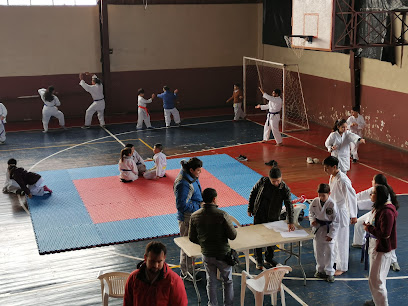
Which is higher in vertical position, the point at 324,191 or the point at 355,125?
the point at 324,191

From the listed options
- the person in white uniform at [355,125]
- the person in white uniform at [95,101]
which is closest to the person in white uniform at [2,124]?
the person in white uniform at [95,101]

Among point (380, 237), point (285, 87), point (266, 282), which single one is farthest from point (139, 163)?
point (285, 87)

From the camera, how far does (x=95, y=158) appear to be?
55.5 feet

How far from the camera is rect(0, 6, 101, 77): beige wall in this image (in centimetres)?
2161

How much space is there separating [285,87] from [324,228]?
1315cm

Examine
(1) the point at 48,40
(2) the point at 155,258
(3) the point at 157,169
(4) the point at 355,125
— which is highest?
(1) the point at 48,40

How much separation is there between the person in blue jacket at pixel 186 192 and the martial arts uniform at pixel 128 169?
18.0 feet

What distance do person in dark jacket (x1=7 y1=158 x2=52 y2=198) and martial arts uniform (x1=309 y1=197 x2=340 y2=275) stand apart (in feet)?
23.4

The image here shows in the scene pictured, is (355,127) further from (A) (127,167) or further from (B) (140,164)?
(A) (127,167)

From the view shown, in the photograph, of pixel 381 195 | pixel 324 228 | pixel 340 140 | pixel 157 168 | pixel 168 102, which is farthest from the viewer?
pixel 168 102

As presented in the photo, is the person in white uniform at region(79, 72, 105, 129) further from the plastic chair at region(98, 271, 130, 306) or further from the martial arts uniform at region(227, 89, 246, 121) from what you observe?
the plastic chair at region(98, 271, 130, 306)

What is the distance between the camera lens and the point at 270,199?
9.25 metres

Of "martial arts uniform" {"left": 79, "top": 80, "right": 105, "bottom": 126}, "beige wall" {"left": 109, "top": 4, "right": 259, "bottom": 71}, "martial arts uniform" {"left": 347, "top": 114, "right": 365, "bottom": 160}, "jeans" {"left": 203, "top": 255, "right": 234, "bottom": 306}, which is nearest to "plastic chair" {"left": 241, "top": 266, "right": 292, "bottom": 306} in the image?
"jeans" {"left": 203, "top": 255, "right": 234, "bottom": 306}

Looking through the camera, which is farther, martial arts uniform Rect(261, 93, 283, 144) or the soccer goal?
the soccer goal
